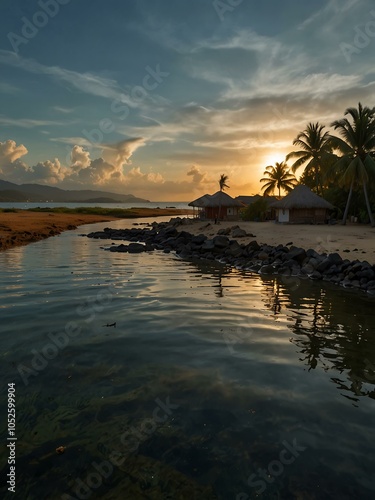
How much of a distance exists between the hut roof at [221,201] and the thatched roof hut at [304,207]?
1105cm

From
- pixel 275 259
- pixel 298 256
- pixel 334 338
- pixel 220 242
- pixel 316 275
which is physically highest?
pixel 220 242

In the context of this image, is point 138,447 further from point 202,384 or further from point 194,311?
point 194,311

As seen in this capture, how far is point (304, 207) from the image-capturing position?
43.2 m

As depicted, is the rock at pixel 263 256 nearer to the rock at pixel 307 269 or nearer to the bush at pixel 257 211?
the rock at pixel 307 269

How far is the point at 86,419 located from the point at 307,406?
Result: 344 cm

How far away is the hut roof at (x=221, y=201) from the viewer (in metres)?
55.2

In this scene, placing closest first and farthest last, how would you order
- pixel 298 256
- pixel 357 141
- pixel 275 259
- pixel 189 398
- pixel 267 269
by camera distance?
pixel 189 398 → pixel 267 269 → pixel 298 256 → pixel 275 259 → pixel 357 141

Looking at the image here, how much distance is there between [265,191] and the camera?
61562mm

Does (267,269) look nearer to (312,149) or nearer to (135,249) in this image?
(135,249)

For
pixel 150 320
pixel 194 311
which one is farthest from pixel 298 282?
pixel 150 320

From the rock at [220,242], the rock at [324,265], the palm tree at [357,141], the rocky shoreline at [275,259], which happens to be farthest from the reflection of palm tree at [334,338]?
the palm tree at [357,141]

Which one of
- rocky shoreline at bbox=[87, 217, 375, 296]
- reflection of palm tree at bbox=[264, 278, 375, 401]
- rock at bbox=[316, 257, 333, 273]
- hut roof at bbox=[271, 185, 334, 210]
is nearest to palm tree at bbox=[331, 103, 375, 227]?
hut roof at bbox=[271, 185, 334, 210]

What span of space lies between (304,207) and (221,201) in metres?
15.2

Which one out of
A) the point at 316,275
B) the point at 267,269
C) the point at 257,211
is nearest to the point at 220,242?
the point at 267,269
